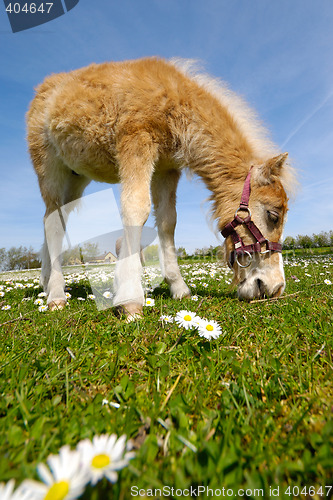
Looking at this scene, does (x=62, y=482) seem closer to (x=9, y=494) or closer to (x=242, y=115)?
(x=9, y=494)

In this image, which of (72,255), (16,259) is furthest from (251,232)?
(16,259)

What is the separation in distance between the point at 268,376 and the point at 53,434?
1085 millimetres

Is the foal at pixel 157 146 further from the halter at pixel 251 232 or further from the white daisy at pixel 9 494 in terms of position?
the white daisy at pixel 9 494

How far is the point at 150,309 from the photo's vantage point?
3.10 meters

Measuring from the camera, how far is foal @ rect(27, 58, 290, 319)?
3.22m

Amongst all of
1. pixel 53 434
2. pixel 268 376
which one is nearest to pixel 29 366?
pixel 53 434

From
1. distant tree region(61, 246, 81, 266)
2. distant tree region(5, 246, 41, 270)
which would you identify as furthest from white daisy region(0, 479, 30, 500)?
distant tree region(5, 246, 41, 270)

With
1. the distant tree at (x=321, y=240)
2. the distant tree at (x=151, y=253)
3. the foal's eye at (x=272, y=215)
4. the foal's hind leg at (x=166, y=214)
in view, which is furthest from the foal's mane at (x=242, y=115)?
the distant tree at (x=321, y=240)

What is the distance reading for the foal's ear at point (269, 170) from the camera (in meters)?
3.53

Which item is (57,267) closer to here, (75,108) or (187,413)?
(75,108)

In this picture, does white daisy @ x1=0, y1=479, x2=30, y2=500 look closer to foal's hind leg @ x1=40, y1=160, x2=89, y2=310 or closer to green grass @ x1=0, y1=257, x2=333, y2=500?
green grass @ x1=0, y1=257, x2=333, y2=500

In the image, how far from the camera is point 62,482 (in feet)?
2.05

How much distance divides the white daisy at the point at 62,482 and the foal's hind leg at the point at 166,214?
3.55 metres

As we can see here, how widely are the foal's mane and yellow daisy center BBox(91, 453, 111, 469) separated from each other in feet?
12.4
